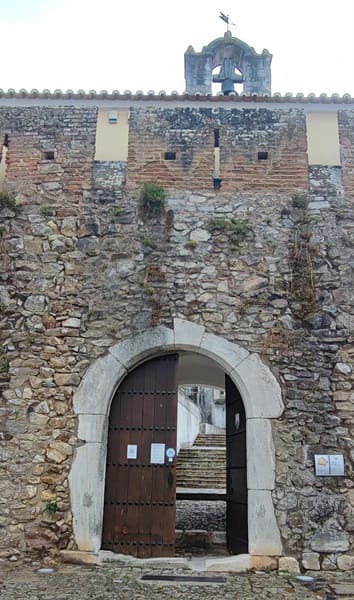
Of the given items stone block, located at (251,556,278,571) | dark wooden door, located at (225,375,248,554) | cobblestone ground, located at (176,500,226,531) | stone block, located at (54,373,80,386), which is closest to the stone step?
cobblestone ground, located at (176,500,226,531)

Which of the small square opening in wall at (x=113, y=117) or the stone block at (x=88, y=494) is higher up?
the small square opening in wall at (x=113, y=117)

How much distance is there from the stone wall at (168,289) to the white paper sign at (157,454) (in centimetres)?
80

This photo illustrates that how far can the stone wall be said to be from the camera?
16.7 ft

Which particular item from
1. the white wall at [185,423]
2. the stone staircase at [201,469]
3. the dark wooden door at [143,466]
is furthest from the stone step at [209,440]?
the dark wooden door at [143,466]

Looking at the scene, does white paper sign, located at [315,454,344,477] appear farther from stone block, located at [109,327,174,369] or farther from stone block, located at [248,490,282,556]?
stone block, located at [109,327,174,369]

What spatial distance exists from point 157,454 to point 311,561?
173 cm

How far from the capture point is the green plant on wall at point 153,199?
5.91 meters

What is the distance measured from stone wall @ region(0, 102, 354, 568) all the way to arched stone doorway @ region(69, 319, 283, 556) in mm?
103

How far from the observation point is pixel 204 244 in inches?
231

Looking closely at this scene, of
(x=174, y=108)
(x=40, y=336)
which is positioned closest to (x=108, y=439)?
(x=40, y=336)

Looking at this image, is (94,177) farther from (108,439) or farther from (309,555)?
(309,555)

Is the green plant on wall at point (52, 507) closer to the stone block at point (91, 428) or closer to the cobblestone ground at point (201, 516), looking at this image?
the stone block at point (91, 428)

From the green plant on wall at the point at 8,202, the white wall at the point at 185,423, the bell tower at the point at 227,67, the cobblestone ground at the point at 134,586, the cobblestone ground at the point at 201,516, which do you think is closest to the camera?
the cobblestone ground at the point at 134,586

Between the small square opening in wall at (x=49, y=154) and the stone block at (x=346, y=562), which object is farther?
the small square opening in wall at (x=49, y=154)
